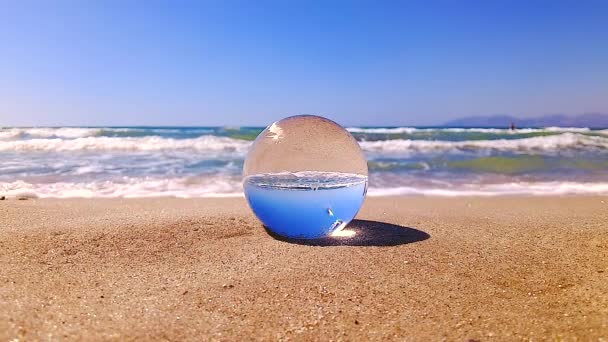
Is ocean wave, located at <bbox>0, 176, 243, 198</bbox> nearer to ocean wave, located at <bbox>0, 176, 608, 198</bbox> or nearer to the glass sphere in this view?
ocean wave, located at <bbox>0, 176, 608, 198</bbox>

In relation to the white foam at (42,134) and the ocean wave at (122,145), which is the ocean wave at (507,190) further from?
the white foam at (42,134)

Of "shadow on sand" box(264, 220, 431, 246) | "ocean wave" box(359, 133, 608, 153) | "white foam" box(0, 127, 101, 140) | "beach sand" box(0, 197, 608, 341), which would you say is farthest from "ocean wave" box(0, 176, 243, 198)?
"white foam" box(0, 127, 101, 140)

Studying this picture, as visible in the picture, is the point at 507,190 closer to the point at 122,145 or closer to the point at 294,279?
the point at 294,279

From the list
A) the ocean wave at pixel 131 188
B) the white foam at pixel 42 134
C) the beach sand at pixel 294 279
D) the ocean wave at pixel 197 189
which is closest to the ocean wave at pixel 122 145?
the white foam at pixel 42 134

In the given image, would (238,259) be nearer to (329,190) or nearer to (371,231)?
(329,190)

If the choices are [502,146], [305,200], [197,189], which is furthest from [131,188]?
[502,146]

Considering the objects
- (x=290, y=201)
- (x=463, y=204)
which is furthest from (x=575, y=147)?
(x=290, y=201)
